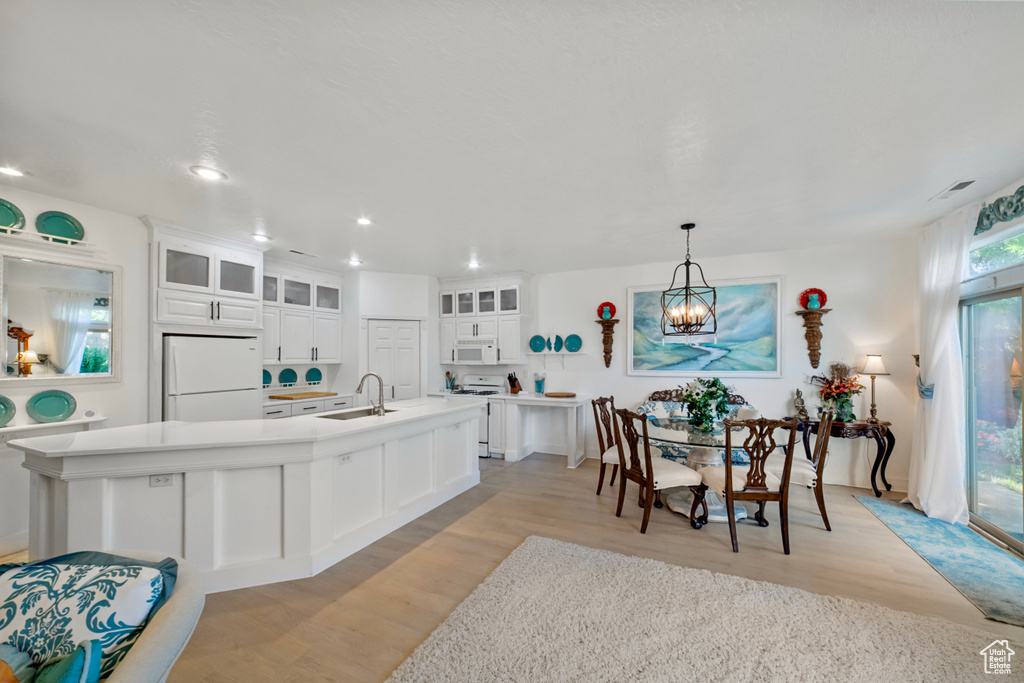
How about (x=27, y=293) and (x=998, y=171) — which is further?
(x=27, y=293)

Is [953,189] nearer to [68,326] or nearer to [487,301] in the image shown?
[487,301]

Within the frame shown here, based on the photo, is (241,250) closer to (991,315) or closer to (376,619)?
(376,619)

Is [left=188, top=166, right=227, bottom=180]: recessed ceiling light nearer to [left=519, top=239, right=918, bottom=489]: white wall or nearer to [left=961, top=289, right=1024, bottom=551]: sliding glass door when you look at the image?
[left=519, top=239, right=918, bottom=489]: white wall

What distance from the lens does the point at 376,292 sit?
571 centimetres

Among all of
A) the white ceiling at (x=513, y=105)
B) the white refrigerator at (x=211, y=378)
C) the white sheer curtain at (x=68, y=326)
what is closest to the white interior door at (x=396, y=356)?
the white refrigerator at (x=211, y=378)

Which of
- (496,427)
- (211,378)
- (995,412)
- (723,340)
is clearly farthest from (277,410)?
(995,412)

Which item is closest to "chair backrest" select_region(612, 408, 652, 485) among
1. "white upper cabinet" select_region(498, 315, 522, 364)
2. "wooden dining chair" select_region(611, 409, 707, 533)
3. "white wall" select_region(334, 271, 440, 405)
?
"wooden dining chair" select_region(611, 409, 707, 533)

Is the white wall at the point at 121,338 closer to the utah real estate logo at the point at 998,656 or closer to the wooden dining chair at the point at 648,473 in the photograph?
the wooden dining chair at the point at 648,473

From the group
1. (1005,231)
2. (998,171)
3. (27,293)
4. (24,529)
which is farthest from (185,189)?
(1005,231)

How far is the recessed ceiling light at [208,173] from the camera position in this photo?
2.57 meters

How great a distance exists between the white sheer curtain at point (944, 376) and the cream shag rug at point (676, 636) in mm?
1910

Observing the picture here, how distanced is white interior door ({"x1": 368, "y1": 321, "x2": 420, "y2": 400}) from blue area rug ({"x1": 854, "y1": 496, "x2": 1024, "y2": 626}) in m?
5.21

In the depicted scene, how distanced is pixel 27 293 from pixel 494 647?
3.95 metres

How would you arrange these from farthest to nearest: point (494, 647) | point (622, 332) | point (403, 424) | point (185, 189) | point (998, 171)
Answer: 1. point (622, 332)
2. point (403, 424)
3. point (185, 189)
4. point (998, 171)
5. point (494, 647)
